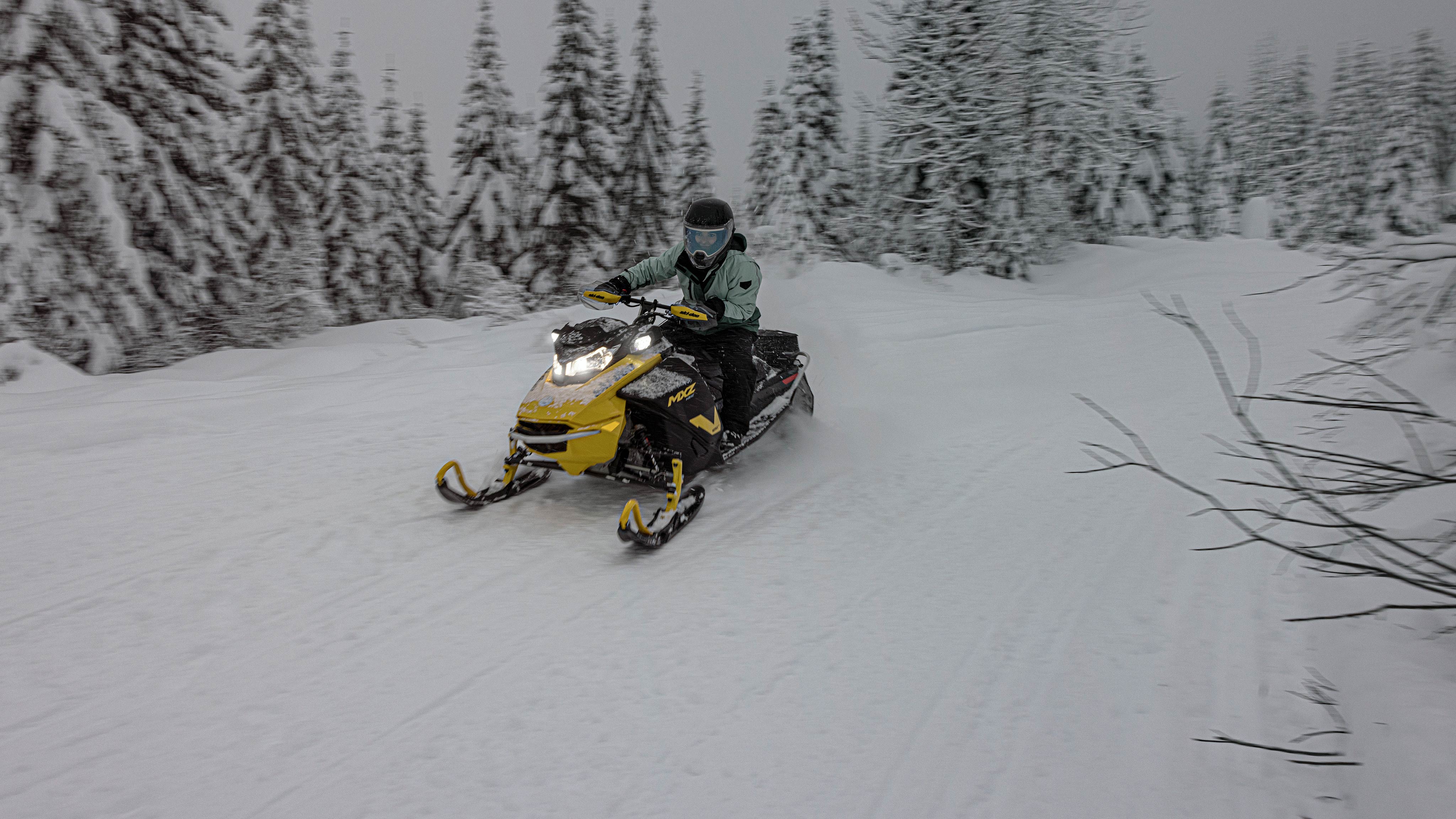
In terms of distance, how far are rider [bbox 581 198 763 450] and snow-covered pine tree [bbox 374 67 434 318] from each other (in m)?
21.7

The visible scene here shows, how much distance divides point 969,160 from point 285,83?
16689 millimetres

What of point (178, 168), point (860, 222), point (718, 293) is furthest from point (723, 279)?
point (860, 222)

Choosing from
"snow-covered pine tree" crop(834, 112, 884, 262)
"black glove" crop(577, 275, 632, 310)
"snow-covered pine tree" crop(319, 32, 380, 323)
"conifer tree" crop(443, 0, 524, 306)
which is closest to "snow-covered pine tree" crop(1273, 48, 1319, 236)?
"snow-covered pine tree" crop(834, 112, 884, 262)

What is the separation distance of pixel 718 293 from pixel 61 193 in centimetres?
1085

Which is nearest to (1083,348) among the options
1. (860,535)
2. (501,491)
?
(860,535)

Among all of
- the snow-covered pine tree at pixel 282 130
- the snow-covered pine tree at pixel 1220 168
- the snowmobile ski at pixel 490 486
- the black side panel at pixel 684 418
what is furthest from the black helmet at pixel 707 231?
the snow-covered pine tree at pixel 1220 168

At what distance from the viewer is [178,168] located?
13.2 metres

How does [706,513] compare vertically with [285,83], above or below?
below

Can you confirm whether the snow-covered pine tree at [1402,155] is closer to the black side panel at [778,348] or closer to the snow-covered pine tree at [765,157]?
the snow-covered pine tree at [765,157]

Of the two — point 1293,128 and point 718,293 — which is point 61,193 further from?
point 1293,128

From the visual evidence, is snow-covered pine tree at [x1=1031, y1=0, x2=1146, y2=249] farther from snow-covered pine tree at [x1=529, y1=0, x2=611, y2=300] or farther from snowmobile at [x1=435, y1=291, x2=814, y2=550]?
snowmobile at [x1=435, y1=291, x2=814, y2=550]

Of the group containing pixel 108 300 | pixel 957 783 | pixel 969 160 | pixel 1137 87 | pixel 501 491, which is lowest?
pixel 957 783

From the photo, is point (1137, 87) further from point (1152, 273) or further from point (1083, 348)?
point (1083, 348)

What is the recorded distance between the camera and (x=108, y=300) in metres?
12.1
